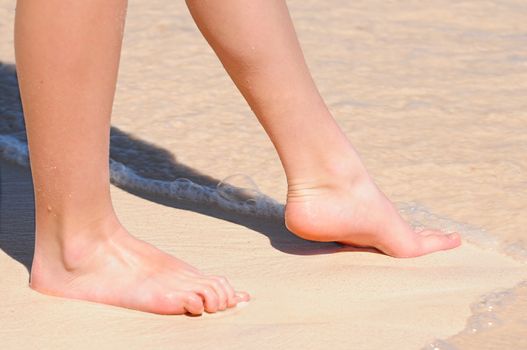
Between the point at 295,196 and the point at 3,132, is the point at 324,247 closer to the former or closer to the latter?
the point at 295,196

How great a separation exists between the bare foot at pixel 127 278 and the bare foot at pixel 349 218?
0.28 m

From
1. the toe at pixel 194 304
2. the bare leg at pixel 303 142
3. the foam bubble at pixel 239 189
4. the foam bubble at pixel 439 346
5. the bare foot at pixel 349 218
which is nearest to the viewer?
the foam bubble at pixel 439 346

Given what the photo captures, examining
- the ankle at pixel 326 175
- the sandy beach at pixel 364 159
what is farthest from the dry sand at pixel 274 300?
the ankle at pixel 326 175

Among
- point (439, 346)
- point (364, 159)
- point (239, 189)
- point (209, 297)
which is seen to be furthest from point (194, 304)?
point (364, 159)

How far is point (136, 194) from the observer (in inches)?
102

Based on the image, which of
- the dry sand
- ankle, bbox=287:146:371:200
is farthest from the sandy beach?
ankle, bbox=287:146:371:200

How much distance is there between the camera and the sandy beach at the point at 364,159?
1761 millimetres

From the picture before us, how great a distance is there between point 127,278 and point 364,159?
100 cm

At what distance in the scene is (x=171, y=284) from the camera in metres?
1.83

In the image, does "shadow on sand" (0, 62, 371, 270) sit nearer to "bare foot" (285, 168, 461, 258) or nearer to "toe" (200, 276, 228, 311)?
"bare foot" (285, 168, 461, 258)

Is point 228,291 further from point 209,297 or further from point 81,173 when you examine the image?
point 81,173

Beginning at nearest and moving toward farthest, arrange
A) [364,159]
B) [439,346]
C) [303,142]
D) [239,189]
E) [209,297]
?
[439,346], [209,297], [303,142], [239,189], [364,159]

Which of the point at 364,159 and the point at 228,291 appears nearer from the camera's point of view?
the point at 228,291

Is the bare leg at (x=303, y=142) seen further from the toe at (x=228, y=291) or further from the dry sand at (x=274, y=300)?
the toe at (x=228, y=291)
